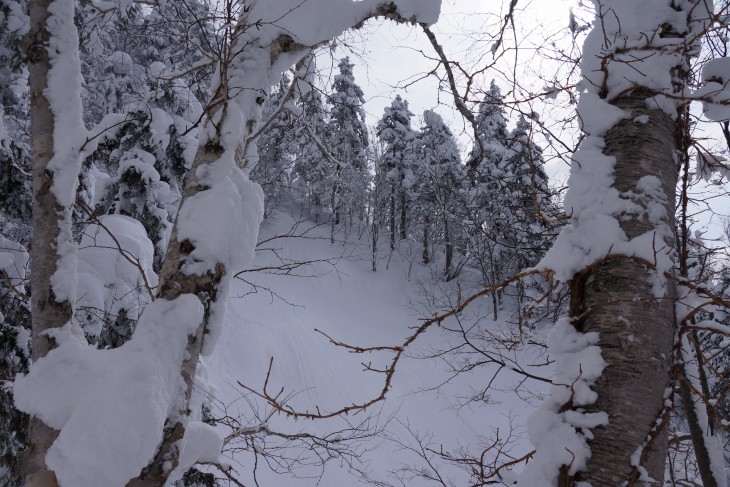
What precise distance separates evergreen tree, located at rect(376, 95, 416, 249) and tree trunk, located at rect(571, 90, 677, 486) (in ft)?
84.2

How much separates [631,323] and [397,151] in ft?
91.3

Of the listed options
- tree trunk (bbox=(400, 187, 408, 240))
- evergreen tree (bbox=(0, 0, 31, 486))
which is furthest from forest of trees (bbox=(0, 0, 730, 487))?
tree trunk (bbox=(400, 187, 408, 240))

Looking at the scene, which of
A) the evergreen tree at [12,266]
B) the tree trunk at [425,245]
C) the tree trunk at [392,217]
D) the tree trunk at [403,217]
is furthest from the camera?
the tree trunk at [403,217]

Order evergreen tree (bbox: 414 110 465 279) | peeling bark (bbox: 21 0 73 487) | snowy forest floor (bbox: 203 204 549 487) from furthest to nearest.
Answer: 1. evergreen tree (bbox: 414 110 465 279)
2. snowy forest floor (bbox: 203 204 549 487)
3. peeling bark (bbox: 21 0 73 487)

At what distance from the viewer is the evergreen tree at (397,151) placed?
27.6 m

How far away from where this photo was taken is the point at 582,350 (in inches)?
50.8

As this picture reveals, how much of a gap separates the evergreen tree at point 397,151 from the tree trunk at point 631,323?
25664 millimetres

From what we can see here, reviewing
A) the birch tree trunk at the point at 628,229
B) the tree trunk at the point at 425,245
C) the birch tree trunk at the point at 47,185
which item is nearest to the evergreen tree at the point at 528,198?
the birch tree trunk at the point at 628,229

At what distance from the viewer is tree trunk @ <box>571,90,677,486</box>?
1131mm

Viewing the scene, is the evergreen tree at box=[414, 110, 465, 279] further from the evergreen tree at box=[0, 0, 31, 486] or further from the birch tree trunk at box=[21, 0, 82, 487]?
the birch tree trunk at box=[21, 0, 82, 487]

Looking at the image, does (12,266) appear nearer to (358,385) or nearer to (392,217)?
(358,385)

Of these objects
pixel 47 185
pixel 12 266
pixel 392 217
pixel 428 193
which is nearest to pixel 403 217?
pixel 392 217

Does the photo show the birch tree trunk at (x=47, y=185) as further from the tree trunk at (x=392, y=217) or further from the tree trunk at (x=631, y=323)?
the tree trunk at (x=392, y=217)

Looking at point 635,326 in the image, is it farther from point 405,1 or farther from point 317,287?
point 317,287
